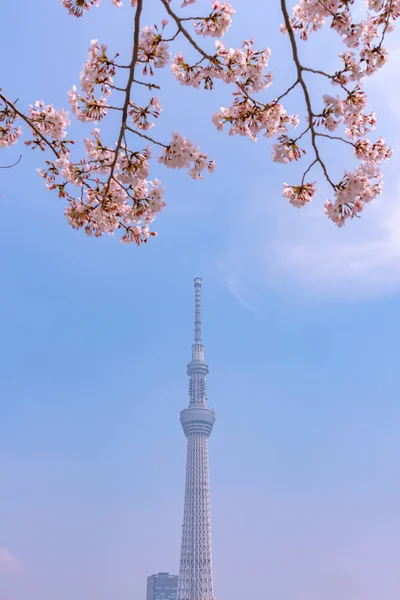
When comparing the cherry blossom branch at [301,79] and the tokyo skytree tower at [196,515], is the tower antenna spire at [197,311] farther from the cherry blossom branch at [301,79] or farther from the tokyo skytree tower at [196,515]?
the cherry blossom branch at [301,79]

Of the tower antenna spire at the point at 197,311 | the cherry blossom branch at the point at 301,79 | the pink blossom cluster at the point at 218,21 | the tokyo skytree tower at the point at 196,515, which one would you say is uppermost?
the tower antenna spire at the point at 197,311

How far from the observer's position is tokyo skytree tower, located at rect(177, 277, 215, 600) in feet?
412

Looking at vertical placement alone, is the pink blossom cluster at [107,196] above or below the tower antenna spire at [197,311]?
below

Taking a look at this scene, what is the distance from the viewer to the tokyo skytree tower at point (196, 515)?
125m

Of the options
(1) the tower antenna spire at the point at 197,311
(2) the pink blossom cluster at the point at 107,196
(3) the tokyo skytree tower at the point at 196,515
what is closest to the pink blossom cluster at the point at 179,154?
(2) the pink blossom cluster at the point at 107,196

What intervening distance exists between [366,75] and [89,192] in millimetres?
3453

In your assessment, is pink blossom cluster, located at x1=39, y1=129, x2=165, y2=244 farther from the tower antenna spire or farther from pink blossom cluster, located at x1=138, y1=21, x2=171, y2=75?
the tower antenna spire

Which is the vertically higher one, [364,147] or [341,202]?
[364,147]

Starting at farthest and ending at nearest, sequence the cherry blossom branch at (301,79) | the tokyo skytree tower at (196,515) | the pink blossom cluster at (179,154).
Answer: the tokyo skytree tower at (196,515) → the pink blossom cluster at (179,154) → the cherry blossom branch at (301,79)

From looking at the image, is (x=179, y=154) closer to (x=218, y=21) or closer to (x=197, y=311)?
(x=218, y=21)

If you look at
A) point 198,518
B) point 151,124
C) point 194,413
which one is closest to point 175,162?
point 151,124

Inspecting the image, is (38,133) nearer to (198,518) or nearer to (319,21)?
(319,21)

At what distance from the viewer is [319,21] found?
23.5 feet

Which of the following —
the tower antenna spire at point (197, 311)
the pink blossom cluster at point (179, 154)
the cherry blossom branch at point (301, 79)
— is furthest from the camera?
the tower antenna spire at point (197, 311)
